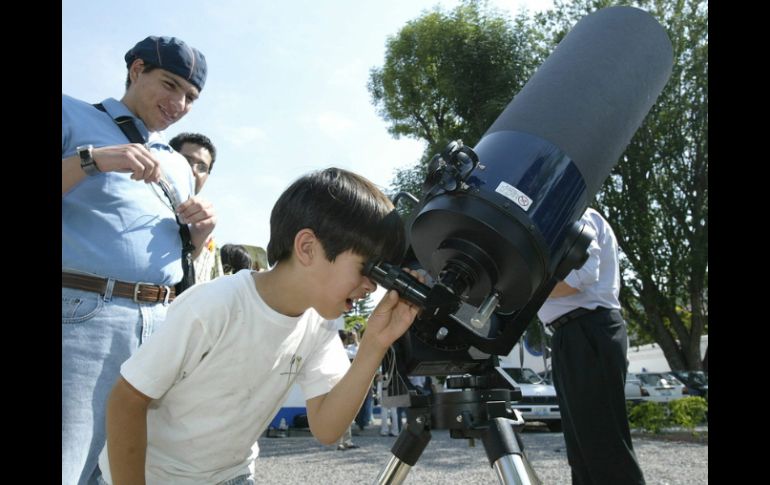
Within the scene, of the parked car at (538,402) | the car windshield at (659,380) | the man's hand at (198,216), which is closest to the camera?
the man's hand at (198,216)

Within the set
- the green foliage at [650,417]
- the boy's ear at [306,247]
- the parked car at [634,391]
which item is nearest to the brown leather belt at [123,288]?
the boy's ear at [306,247]

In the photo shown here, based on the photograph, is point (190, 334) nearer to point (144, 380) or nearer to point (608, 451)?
point (144, 380)

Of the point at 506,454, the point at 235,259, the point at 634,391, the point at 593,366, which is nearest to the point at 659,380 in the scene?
the point at 634,391

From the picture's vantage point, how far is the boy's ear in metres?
1.86

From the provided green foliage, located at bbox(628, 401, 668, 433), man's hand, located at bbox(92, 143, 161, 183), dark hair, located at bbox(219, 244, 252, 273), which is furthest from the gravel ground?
man's hand, located at bbox(92, 143, 161, 183)

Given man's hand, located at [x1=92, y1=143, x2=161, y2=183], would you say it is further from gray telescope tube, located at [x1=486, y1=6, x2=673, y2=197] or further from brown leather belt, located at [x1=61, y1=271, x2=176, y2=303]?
gray telescope tube, located at [x1=486, y1=6, x2=673, y2=197]

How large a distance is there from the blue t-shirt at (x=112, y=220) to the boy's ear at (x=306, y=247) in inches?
22.1

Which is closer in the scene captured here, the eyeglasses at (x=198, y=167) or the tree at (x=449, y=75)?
the eyeglasses at (x=198, y=167)

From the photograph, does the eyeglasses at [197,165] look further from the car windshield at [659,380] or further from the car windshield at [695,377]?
the car windshield at [659,380]

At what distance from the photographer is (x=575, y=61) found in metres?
1.92

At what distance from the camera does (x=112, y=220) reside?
2.06 m

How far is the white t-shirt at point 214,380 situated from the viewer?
5.61ft

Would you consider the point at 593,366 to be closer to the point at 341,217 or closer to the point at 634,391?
the point at 341,217
